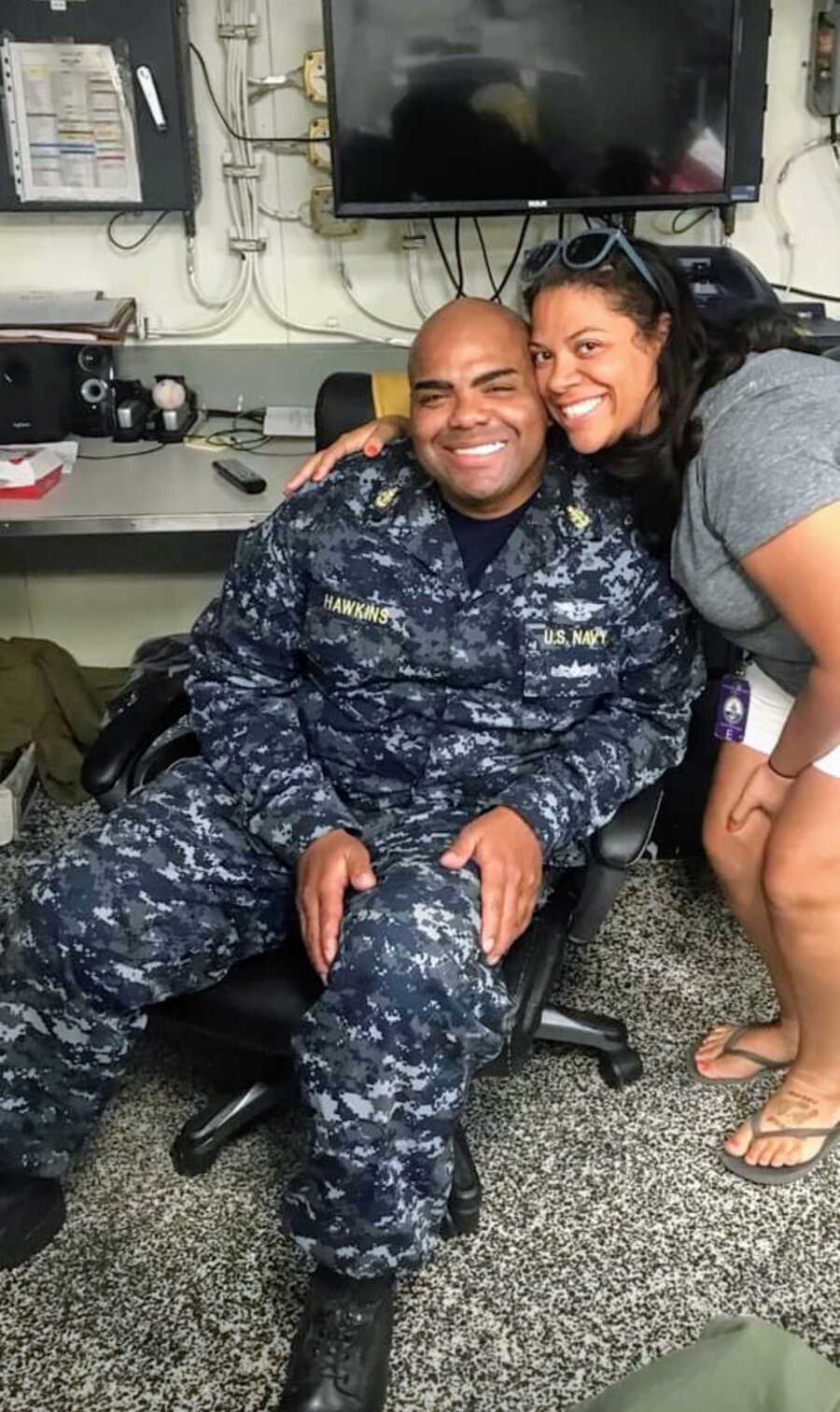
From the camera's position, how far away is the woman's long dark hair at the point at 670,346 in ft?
5.03

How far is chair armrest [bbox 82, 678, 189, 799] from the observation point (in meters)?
1.70

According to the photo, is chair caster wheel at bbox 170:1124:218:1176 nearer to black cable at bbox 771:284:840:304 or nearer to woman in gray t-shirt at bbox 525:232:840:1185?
woman in gray t-shirt at bbox 525:232:840:1185

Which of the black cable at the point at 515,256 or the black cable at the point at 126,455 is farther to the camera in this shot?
the black cable at the point at 515,256

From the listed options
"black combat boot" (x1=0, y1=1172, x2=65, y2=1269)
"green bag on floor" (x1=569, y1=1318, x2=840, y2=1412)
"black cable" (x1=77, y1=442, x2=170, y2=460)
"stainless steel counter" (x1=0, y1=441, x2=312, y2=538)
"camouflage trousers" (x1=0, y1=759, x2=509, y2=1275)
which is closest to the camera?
"green bag on floor" (x1=569, y1=1318, x2=840, y2=1412)

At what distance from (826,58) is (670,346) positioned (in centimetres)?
133

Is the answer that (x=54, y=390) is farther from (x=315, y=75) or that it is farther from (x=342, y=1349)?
(x=342, y=1349)

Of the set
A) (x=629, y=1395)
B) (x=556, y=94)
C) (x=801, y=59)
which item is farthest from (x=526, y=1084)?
(x=801, y=59)

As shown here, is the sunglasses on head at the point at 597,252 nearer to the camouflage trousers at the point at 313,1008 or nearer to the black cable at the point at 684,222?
the camouflage trousers at the point at 313,1008

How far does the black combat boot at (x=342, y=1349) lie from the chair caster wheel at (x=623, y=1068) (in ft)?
A: 1.93

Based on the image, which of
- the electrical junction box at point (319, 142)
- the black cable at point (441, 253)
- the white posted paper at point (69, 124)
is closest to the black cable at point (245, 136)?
the electrical junction box at point (319, 142)

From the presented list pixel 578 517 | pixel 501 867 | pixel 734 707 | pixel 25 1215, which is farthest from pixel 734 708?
pixel 25 1215

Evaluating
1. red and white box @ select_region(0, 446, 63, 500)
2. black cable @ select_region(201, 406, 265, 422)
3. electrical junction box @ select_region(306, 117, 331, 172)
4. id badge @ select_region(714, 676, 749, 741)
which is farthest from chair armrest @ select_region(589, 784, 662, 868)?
electrical junction box @ select_region(306, 117, 331, 172)

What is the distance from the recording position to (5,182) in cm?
252

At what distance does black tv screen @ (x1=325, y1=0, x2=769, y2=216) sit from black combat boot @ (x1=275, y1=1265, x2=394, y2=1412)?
5.78 ft
